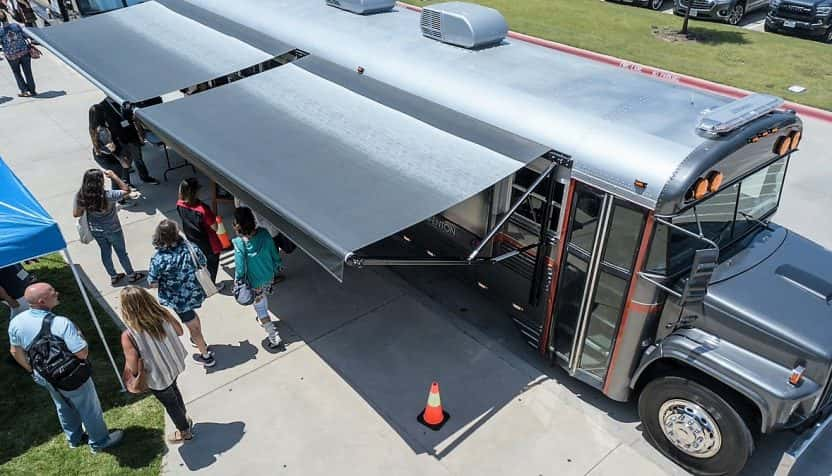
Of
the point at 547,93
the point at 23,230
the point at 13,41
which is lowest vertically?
the point at 13,41

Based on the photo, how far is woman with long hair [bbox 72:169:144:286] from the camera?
6.54m

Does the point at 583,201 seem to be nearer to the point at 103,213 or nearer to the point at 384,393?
the point at 384,393

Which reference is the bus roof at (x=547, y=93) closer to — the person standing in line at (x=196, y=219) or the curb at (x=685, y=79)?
the person standing in line at (x=196, y=219)

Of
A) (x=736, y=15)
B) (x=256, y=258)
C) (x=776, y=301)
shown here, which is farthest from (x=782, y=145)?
A: (x=736, y=15)

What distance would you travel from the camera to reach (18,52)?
484 inches

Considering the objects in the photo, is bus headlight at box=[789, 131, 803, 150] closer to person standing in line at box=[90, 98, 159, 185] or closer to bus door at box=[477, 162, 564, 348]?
bus door at box=[477, 162, 564, 348]

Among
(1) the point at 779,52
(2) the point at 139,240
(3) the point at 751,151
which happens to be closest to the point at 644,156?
(3) the point at 751,151

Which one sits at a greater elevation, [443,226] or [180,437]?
[443,226]

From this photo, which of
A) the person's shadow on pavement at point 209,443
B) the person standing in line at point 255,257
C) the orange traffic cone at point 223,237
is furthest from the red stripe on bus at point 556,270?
the orange traffic cone at point 223,237

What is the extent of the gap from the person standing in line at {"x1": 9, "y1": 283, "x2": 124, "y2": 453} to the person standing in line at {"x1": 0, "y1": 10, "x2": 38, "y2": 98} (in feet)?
32.3

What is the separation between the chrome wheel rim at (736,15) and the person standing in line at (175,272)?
18132mm

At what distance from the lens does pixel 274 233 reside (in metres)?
7.37

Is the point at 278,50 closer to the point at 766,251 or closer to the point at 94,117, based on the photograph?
the point at 94,117

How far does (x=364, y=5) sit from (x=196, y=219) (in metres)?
3.54
